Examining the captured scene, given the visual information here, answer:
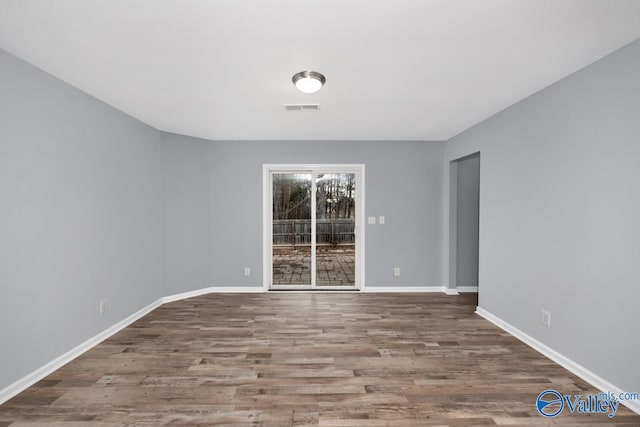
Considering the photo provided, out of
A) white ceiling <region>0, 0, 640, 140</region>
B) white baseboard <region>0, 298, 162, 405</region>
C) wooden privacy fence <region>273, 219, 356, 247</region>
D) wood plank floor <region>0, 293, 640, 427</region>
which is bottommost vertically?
wood plank floor <region>0, 293, 640, 427</region>

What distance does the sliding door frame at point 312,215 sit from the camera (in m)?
4.44

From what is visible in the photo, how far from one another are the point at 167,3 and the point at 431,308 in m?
4.01

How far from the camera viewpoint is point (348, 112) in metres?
3.14

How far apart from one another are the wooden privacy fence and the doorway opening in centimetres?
159

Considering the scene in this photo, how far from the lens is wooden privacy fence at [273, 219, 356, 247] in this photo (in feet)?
15.0

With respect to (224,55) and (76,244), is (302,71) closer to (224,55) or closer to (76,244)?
(224,55)

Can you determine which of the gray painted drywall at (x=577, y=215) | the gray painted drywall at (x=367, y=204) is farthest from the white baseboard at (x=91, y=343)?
the gray painted drywall at (x=577, y=215)

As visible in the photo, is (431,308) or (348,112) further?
(431,308)

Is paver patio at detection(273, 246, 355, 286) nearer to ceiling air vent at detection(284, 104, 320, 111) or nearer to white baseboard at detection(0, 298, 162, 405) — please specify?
white baseboard at detection(0, 298, 162, 405)

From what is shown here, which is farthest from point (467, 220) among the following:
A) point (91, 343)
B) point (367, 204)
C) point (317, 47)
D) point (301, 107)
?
point (91, 343)

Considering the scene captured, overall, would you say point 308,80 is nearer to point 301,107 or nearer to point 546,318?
point 301,107

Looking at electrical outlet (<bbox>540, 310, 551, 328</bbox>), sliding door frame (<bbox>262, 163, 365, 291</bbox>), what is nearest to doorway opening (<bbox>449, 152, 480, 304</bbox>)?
sliding door frame (<bbox>262, 163, 365, 291</bbox>)

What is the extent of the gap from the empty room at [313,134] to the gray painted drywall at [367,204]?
19.5 inches

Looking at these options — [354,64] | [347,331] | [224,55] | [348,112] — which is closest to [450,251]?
[347,331]
